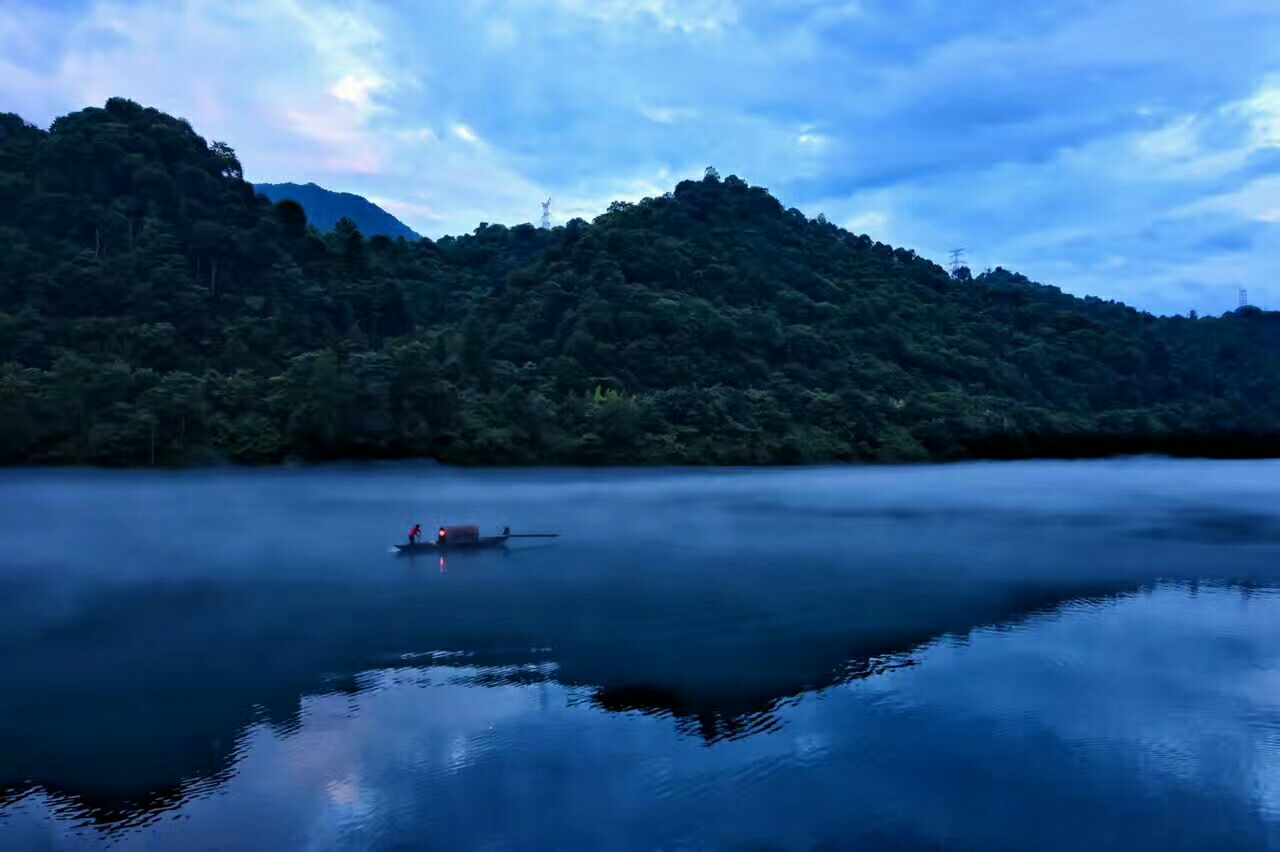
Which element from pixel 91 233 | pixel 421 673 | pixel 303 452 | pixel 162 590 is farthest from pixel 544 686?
pixel 91 233

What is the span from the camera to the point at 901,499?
57531mm

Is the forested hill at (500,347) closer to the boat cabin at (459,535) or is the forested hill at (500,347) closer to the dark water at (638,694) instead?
the dark water at (638,694)

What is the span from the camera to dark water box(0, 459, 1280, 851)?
11070 millimetres

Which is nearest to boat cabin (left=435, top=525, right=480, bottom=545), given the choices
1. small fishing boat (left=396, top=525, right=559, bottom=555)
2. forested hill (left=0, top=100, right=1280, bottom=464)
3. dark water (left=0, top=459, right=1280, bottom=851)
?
small fishing boat (left=396, top=525, right=559, bottom=555)

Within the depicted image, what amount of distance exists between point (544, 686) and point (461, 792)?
186 inches

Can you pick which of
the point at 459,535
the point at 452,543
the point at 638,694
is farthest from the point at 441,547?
the point at 638,694

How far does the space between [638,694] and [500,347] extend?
278ft

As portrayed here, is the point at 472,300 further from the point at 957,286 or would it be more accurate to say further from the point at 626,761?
the point at 626,761

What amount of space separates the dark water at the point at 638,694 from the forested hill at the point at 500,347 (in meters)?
39.4

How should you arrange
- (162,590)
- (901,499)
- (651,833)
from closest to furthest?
(651,833)
(162,590)
(901,499)

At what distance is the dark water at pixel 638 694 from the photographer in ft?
36.3

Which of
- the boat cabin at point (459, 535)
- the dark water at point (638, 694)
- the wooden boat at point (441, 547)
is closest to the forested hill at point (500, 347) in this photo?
the dark water at point (638, 694)

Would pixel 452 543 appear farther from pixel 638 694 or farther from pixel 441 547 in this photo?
pixel 638 694

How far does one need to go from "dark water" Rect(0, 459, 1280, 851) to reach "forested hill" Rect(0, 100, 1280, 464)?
39.4m
